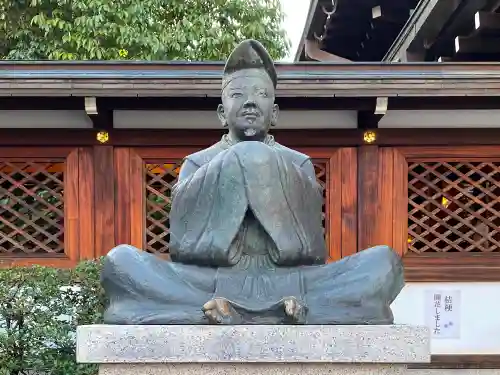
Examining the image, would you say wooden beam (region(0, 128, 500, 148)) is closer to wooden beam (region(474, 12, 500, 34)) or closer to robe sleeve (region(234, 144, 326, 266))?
wooden beam (region(474, 12, 500, 34))

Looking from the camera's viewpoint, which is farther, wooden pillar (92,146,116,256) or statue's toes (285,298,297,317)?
wooden pillar (92,146,116,256)

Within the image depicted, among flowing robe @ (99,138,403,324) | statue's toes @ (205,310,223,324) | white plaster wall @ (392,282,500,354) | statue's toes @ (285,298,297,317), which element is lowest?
white plaster wall @ (392,282,500,354)

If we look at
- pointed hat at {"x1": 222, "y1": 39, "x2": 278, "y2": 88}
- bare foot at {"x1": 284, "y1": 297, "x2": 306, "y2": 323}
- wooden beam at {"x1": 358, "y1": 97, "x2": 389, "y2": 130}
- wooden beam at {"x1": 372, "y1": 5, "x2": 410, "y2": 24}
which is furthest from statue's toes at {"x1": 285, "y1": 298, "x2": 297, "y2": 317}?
wooden beam at {"x1": 372, "y1": 5, "x2": 410, "y2": 24}

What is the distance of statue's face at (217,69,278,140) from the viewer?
11.5 ft

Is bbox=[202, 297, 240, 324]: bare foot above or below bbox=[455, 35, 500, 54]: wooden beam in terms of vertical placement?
below

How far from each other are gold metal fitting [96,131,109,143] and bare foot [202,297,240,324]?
347 cm

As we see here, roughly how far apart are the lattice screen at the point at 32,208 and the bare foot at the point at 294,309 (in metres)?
3.86

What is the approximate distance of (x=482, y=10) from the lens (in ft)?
22.0

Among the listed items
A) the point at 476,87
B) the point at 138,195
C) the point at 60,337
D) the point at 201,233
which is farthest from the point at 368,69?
the point at 60,337

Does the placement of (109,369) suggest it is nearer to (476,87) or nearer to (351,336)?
(351,336)

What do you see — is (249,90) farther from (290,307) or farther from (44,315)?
(44,315)

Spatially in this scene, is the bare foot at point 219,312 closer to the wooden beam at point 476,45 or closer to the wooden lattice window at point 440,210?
the wooden lattice window at point 440,210

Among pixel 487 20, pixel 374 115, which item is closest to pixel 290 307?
pixel 374 115

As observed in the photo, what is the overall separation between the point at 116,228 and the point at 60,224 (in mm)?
601
